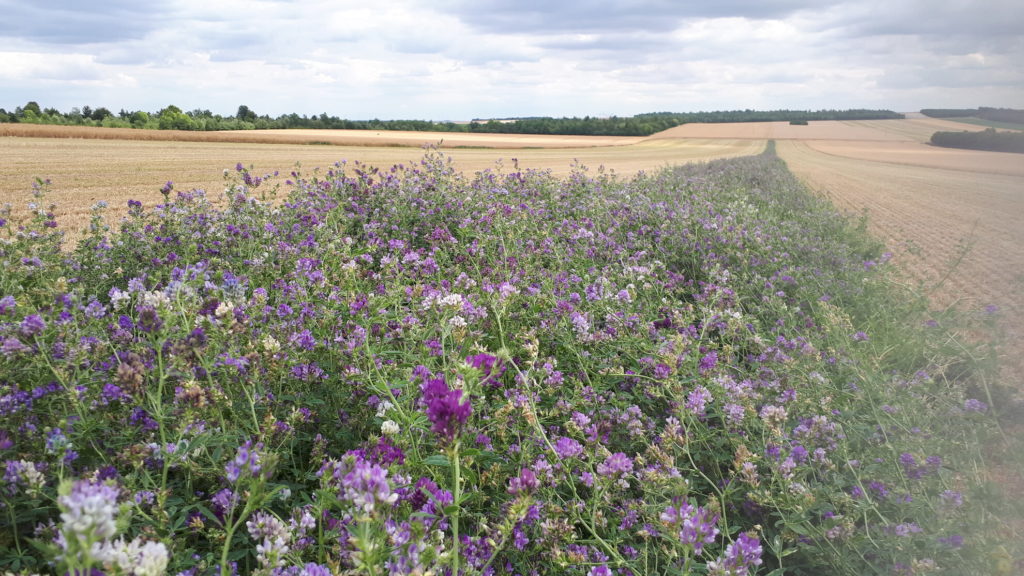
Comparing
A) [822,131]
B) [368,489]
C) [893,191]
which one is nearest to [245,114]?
[893,191]

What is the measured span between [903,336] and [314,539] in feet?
16.5

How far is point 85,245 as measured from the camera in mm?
5090

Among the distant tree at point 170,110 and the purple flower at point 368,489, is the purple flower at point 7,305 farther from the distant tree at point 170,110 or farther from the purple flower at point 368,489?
the distant tree at point 170,110

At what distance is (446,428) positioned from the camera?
56.6 inches

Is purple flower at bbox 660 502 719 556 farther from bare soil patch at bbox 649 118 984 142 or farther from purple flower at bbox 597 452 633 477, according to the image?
bare soil patch at bbox 649 118 984 142

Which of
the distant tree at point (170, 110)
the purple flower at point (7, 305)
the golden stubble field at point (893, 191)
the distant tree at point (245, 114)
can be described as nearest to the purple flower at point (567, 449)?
the purple flower at point (7, 305)

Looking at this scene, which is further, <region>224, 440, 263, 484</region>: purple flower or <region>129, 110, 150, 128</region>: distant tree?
<region>129, 110, 150, 128</region>: distant tree

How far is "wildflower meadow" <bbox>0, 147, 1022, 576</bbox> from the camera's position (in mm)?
1792

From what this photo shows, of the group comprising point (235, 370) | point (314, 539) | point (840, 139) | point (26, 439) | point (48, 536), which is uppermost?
point (840, 139)

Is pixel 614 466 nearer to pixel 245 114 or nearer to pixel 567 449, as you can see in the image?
pixel 567 449

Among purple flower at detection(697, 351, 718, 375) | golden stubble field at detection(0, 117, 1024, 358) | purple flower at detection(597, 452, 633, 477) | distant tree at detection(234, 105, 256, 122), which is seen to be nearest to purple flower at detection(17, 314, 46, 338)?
purple flower at detection(597, 452, 633, 477)

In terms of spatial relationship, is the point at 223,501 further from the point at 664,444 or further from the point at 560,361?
the point at 560,361

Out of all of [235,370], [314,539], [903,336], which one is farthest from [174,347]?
[903,336]

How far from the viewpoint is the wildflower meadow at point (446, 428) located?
179 centimetres
